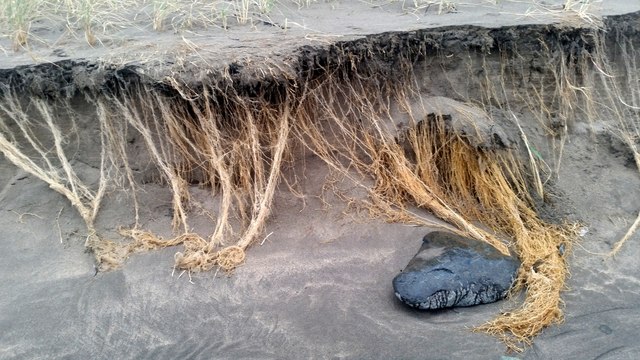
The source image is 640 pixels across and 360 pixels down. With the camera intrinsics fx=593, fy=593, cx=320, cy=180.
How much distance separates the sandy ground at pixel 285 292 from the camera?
312cm

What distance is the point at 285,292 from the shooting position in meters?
3.48

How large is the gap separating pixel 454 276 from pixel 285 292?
3.24 feet

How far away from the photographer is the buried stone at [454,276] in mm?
3344

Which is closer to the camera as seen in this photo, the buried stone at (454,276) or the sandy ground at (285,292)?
the sandy ground at (285,292)

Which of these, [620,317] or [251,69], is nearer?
[620,317]

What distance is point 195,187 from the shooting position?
4137mm

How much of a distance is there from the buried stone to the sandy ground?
0.26 feet

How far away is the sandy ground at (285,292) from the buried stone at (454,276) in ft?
0.26

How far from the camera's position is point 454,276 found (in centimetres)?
343

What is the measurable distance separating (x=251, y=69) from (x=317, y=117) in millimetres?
655

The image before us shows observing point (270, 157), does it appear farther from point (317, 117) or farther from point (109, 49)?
point (109, 49)

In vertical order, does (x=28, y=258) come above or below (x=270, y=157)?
below

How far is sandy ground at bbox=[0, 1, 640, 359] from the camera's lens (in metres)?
3.12

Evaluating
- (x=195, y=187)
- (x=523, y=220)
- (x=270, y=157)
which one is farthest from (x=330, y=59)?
(x=523, y=220)
